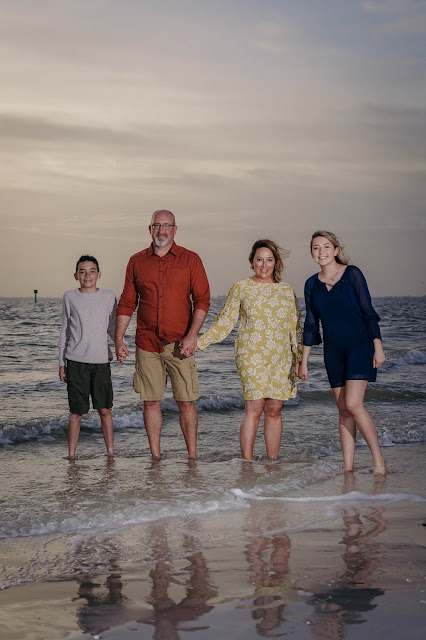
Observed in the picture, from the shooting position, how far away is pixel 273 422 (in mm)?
6434

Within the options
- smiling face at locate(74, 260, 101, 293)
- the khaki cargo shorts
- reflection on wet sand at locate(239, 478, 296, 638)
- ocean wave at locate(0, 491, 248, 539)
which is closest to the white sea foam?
ocean wave at locate(0, 491, 248, 539)

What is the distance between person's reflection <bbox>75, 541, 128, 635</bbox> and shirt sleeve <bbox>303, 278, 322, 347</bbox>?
2701mm

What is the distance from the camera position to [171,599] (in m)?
3.20

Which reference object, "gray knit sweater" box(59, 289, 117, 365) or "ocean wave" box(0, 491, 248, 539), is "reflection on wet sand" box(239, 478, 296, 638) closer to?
"ocean wave" box(0, 491, 248, 539)

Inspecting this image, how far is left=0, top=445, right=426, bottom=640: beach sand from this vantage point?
2.90 metres

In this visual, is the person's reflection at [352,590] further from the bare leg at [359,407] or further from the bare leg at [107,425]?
the bare leg at [107,425]

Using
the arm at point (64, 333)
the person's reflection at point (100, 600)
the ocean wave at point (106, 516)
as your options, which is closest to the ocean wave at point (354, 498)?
the ocean wave at point (106, 516)

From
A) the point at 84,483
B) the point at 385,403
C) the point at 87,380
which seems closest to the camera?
the point at 84,483

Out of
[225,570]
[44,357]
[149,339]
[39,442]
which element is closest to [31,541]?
[225,570]

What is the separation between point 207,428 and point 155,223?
4.17 meters

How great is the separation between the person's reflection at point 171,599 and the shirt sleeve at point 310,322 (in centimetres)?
240

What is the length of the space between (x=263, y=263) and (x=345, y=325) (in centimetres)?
92

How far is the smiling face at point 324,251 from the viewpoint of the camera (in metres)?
5.76

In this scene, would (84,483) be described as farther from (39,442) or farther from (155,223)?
(39,442)
